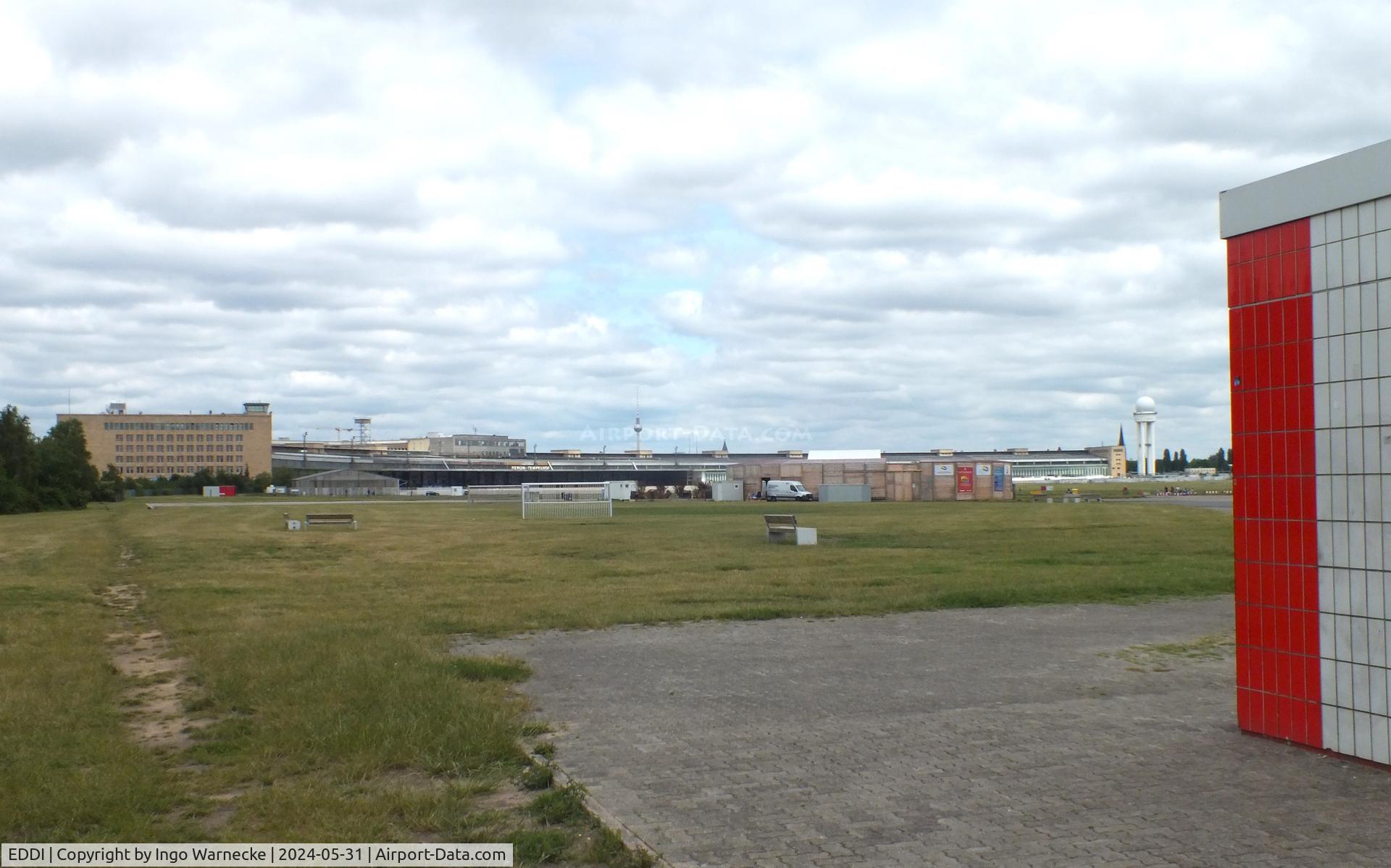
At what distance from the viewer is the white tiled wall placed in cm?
695

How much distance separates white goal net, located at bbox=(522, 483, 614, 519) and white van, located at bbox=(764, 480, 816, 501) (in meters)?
19.6

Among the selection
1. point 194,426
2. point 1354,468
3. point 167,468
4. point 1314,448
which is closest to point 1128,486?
point 1314,448

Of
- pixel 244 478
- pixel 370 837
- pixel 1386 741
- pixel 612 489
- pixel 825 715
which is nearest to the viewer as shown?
pixel 370 837

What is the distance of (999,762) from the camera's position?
712cm

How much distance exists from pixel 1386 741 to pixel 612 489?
8522cm

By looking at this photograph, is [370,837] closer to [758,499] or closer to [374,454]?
[758,499]

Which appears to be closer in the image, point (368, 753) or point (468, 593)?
point (368, 753)

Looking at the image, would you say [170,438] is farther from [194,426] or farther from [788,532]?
[788,532]

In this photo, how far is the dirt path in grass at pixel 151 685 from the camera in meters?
8.20

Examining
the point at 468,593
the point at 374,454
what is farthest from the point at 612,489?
the point at 374,454

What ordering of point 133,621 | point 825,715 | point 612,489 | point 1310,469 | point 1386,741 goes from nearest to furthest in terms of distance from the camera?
point 1386,741
point 1310,469
point 825,715
point 133,621
point 612,489

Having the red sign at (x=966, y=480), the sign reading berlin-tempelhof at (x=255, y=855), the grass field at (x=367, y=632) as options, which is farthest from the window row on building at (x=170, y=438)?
the sign reading berlin-tempelhof at (x=255, y=855)

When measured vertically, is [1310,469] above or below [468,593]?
above

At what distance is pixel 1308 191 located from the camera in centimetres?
755
